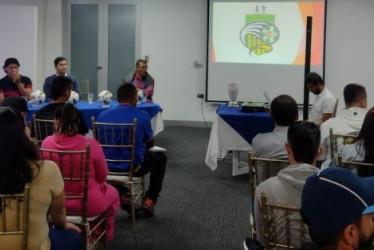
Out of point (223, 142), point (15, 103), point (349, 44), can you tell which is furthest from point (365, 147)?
point (349, 44)

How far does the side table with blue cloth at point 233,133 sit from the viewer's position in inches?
197

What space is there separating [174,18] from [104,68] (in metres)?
1.56

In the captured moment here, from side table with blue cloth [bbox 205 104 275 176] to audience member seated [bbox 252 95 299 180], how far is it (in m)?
1.73

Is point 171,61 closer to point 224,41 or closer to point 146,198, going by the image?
point 224,41

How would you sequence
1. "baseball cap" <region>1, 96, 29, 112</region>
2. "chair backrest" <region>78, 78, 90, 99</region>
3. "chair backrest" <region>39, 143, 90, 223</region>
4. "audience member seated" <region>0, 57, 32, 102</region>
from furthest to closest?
"chair backrest" <region>78, 78, 90, 99</region> < "audience member seated" <region>0, 57, 32, 102</region> < "baseball cap" <region>1, 96, 29, 112</region> < "chair backrest" <region>39, 143, 90, 223</region>

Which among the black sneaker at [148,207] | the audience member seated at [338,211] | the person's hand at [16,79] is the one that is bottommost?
the black sneaker at [148,207]

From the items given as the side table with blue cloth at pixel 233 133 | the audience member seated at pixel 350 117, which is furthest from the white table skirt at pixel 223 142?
the audience member seated at pixel 350 117

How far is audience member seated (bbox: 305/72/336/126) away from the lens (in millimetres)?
4906

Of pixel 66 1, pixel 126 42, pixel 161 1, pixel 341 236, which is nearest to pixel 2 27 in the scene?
pixel 66 1

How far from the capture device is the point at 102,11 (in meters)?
8.61

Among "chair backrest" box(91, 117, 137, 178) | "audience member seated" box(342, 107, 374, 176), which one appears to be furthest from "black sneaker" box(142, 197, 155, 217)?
"audience member seated" box(342, 107, 374, 176)

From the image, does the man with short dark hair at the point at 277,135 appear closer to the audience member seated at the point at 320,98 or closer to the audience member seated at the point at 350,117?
the audience member seated at the point at 350,117

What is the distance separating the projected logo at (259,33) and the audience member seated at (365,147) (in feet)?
18.2

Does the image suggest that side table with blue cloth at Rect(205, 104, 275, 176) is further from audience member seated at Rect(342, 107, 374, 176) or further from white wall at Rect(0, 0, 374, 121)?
white wall at Rect(0, 0, 374, 121)
